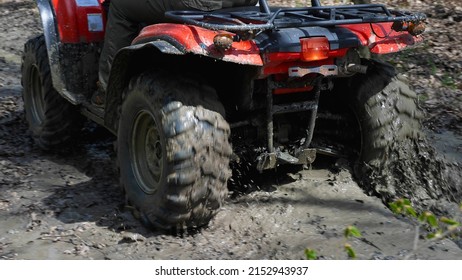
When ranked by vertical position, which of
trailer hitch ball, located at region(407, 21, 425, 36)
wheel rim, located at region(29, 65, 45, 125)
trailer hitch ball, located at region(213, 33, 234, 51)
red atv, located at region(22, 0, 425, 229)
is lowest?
wheel rim, located at region(29, 65, 45, 125)

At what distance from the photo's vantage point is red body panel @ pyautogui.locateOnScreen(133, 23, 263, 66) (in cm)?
400

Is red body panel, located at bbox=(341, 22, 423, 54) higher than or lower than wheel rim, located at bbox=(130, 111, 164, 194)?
higher

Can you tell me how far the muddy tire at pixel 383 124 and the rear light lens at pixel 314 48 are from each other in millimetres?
719

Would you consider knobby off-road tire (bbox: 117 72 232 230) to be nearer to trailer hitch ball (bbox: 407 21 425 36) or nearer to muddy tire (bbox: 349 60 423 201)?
muddy tire (bbox: 349 60 423 201)

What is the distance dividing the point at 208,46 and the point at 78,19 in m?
2.17

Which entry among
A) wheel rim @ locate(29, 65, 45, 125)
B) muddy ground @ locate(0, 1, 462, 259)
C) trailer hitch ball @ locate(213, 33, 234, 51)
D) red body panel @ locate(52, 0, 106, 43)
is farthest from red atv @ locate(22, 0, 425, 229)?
wheel rim @ locate(29, 65, 45, 125)

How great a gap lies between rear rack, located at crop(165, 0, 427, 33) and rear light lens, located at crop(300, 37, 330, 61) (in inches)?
3.8

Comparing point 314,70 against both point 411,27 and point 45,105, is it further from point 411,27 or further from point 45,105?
point 45,105

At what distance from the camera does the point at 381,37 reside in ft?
14.8

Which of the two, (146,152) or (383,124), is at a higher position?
(383,124)

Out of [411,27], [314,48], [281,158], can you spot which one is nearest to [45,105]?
[281,158]

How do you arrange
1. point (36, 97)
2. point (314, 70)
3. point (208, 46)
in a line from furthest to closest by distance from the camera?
1. point (36, 97)
2. point (314, 70)
3. point (208, 46)

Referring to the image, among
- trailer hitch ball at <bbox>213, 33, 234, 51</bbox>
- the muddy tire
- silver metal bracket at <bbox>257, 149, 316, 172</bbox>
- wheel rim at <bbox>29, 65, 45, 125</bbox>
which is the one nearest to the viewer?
trailer hitch ball at <bbox>213, 33, 234, 51</bbox>

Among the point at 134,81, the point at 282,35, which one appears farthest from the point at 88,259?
the point at 282,35
